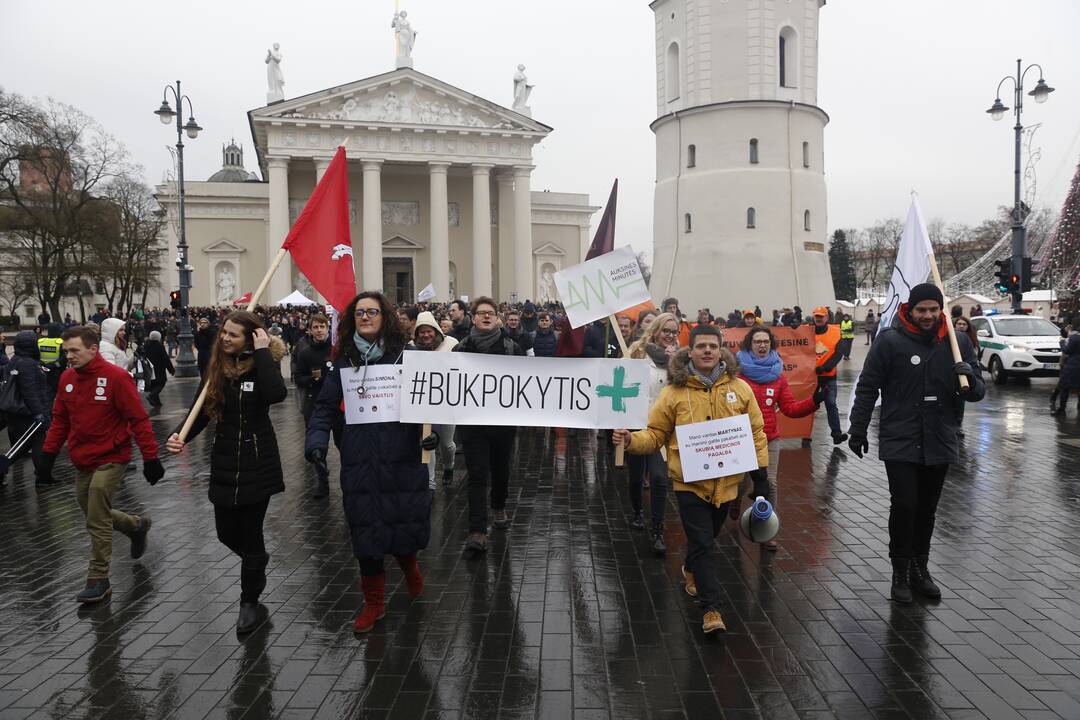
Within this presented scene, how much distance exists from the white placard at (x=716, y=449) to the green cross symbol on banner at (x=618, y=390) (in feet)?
2.30

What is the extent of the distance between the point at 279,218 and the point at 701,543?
42.6m

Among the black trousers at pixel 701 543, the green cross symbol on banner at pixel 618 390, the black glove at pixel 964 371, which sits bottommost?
the black trousers at pixel 701 543

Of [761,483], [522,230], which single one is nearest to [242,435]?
[761,483]

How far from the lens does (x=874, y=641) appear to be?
4.59m

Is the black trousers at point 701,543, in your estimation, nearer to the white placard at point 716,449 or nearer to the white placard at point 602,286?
the white placard at point 716,449

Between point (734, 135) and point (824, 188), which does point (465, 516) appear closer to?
point (734, 135)

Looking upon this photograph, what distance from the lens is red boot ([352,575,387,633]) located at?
4785 millimetres

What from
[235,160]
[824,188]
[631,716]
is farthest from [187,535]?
[235,160]

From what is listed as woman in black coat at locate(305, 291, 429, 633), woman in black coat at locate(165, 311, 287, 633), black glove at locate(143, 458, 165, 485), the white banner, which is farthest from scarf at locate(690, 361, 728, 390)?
black glove at locate(143, 458, 165, 485)

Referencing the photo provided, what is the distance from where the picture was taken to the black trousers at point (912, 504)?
17.3 ft

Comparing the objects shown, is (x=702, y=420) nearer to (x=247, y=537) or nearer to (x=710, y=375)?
(x=710, y=375)

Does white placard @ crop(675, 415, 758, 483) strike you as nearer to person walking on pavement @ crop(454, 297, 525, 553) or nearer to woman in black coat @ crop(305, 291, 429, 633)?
woman in black coat @ crop(305, 291, 429, 633)

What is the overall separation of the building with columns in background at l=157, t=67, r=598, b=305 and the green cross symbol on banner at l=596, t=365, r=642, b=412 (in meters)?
40.3

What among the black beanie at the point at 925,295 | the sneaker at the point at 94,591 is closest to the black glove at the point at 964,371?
the black beanie at the point at 925,295
